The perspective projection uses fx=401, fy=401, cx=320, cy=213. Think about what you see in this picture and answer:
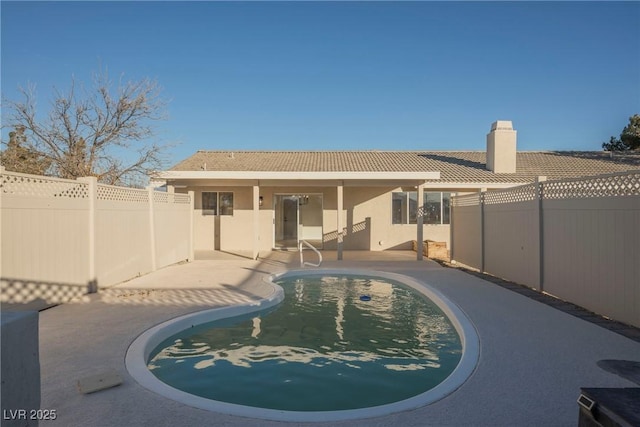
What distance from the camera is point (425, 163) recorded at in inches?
742

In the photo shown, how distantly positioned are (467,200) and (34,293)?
11344mm

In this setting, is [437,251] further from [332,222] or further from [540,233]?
[540,233]

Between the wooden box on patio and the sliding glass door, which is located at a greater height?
the sliding glass door

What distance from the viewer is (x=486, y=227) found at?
11133 millimetres

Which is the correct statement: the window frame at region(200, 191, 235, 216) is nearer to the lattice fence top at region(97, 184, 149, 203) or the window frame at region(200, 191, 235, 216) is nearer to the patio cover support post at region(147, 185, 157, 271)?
the patio cover support post at region(147, 185, 157, 271)

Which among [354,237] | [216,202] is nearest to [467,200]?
[354,237]

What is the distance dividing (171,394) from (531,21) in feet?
47.4

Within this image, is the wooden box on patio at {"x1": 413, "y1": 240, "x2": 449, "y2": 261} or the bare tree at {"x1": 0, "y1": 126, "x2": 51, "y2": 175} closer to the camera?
the bare tree at {"x1": 0, "y1": 126, "x2": 51, "y2": 175}

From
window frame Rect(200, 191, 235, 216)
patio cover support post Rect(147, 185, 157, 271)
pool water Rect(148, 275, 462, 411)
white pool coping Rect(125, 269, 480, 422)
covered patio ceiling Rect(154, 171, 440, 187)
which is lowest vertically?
pool water Rect(148, 275, 462, 411)

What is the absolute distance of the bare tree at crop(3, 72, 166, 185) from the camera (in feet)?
46.6

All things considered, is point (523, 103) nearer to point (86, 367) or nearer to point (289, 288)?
point (289, 288)

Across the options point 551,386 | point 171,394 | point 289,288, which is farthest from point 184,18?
point 551,386

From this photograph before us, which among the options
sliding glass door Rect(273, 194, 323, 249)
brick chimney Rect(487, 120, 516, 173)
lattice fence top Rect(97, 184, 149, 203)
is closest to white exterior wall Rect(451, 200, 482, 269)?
brick chimney Rect(487, 120, 516, 173)

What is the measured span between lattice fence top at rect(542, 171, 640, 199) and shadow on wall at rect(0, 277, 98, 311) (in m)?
8.96
